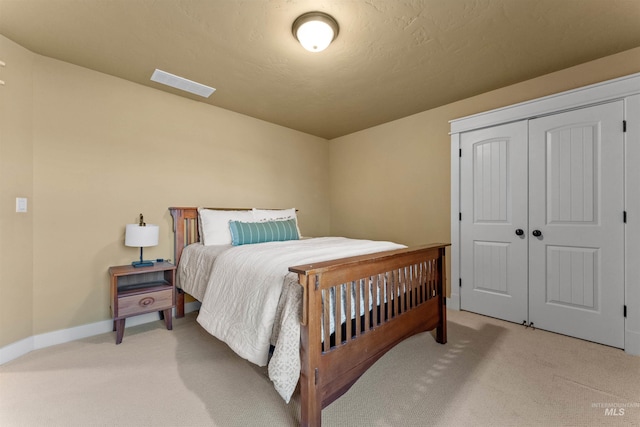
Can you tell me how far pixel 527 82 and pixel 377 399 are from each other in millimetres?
3198

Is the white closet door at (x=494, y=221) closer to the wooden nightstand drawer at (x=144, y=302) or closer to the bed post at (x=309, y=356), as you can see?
the bed post at (x=309, y=356)

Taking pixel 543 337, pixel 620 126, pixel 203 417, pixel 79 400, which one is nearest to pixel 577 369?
pixel 543 337

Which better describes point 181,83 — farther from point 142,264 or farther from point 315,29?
point 142,264

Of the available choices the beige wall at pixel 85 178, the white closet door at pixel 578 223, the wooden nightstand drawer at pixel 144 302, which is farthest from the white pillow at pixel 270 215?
the white closet door at pixel 578 223

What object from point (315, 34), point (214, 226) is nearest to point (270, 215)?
point (214, 226)

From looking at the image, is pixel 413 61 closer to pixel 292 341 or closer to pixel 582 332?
pixel 292 341

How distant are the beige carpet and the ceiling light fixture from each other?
2346 millimetres

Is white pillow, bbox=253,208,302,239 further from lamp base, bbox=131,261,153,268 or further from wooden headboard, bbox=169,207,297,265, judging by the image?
lamp base, bbox=131,261,153,268

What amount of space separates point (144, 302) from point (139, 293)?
96mm

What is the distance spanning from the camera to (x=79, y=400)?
1.68 metres

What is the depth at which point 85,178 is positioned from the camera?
8.49ft

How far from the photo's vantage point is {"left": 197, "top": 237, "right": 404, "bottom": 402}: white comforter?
1423mm

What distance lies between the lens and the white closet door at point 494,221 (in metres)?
2.84
